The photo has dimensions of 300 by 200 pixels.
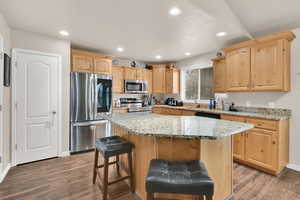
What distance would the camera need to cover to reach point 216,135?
4.22 ft

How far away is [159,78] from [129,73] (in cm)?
113

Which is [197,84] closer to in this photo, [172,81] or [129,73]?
[172,81]

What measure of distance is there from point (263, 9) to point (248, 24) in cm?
47

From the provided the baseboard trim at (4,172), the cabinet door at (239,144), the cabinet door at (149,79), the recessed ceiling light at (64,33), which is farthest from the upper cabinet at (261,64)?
the baseboard trim at (4,172)

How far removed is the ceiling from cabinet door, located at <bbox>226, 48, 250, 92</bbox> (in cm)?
34

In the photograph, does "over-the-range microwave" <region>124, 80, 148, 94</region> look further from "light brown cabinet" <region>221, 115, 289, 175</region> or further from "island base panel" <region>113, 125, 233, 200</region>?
"light brown cabinet" <region>221, 115, 289, 175</region>

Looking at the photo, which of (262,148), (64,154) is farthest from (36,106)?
(262,148)

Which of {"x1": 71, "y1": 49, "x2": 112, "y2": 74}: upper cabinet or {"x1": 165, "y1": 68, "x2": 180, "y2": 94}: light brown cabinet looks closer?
{"x1": 71, "y1": 49, "x2": 112, "y2": 74}: upper cabinet

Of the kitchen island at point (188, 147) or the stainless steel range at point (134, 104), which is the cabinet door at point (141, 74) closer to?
the stainless steel range at point (134, 104)

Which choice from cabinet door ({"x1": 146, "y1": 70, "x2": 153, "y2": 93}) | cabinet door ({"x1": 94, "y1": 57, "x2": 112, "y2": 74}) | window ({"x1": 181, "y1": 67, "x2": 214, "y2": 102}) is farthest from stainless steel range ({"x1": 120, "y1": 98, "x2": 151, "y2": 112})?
window ({"x1": 181, "y1": 67, "x2": 214, "y2": 102})

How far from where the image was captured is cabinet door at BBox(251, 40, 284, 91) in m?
2.58

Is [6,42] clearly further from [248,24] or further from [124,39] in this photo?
[248,24]

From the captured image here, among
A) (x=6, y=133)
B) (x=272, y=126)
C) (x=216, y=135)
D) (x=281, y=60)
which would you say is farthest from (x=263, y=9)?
(x=6, y=133)

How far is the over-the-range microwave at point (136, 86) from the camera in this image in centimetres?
466
